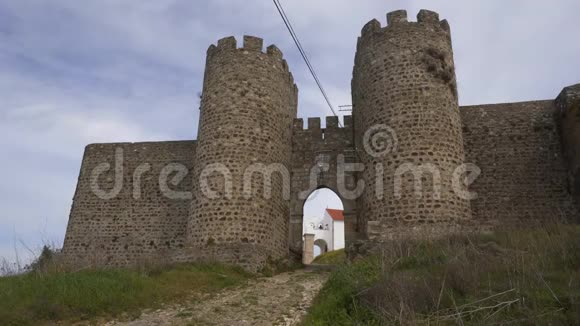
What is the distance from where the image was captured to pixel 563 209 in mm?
13352

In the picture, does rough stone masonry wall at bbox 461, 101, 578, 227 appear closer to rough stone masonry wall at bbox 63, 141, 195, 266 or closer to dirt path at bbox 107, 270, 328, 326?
dirt path at bbox 107, 270, 328, 326

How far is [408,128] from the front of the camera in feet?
42.1

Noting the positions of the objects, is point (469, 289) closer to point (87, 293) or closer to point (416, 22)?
point (87, 293)

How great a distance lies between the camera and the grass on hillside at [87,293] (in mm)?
6965

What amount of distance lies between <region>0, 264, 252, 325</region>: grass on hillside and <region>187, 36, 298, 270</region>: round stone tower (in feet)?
8.70

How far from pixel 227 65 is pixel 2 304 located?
9.51 meters

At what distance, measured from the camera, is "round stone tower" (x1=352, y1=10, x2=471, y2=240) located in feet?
39.3

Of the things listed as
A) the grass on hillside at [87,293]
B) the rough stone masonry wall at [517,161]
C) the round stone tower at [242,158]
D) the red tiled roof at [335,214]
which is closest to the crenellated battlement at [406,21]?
the rough stone masonry wall at [517,161]

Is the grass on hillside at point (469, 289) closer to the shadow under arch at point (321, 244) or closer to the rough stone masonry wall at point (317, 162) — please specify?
the rough stone masonry wall at point (317, 162)

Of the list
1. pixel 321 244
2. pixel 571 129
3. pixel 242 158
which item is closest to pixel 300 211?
pixel 242 158

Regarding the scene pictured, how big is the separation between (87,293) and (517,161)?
40.1ft

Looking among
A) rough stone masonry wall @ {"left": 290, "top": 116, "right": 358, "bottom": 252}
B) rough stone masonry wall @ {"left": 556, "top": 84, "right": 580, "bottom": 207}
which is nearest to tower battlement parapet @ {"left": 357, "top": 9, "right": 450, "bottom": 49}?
rough stone masonry wall @ {"left": 290, "top": 116, "right": 358, "bottom": 252}

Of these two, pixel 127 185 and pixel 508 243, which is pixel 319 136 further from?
pixel 508 243

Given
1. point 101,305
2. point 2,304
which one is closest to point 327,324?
point 101,305
